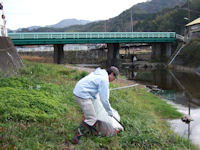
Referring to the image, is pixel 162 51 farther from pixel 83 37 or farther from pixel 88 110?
pixel 88 110

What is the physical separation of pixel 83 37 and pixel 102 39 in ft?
11.9

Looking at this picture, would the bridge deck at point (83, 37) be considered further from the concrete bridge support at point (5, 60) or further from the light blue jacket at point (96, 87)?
the light blue jacket at point (96, 87)

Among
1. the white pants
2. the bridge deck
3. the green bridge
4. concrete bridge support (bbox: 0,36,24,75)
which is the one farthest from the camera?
the green bridge

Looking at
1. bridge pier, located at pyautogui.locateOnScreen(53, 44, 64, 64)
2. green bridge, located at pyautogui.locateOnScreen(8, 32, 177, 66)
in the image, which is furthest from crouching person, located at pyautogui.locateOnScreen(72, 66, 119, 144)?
bridge pier, located at pyautogui.locateOnScreen(53, 44, 64, 64)

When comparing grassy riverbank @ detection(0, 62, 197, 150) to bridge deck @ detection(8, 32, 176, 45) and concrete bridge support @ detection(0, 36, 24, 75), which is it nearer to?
concrete bridge support @ detection(0, 36, 24, 75)

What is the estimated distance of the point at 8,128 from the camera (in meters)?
4.76

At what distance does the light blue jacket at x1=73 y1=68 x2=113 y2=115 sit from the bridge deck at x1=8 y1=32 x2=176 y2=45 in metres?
32.0

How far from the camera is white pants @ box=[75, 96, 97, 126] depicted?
4.56m

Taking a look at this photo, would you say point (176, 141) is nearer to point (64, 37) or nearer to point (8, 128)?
point (8, 128)

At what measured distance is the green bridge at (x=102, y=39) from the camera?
113ft

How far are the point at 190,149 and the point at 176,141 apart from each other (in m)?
0.37

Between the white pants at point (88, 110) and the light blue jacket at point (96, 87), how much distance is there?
0.36 ft

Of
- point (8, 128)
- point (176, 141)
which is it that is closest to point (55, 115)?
point (8, 128)

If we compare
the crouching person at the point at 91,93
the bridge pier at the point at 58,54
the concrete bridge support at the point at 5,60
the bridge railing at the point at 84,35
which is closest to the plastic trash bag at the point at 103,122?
the crouching person at the point at 91,93
